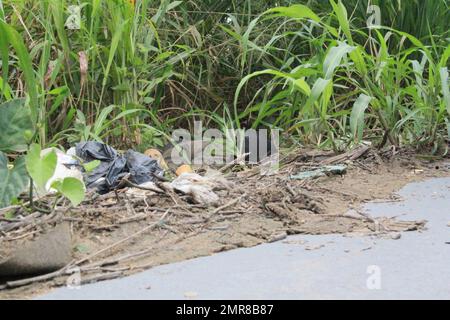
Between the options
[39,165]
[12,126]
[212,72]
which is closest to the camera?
[39,165]

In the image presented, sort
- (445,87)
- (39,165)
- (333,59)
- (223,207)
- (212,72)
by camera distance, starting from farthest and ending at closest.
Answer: (212,72) → (445,87) → (333,59) → (223,207) → (39,165)

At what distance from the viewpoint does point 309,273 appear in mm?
1342

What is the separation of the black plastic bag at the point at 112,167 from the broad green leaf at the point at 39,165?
71cm

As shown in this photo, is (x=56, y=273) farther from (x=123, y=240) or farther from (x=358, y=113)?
(x=358, y=113)

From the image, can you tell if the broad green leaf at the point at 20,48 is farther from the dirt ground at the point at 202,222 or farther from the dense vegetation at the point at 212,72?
the dense vegetation at the point at 212,72

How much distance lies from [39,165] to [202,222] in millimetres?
447

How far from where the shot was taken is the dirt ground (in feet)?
4.77

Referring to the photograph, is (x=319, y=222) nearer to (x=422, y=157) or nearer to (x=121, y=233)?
(x=121, y=233)

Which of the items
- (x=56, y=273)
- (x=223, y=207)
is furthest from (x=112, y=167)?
(x=56, y=273)

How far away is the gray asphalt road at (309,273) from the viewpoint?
48.2 inches

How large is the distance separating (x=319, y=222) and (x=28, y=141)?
76cm

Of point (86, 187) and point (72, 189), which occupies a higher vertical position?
point (72, 189)

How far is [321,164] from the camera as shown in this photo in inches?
101

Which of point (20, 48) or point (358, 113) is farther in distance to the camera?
point (358, 113)
